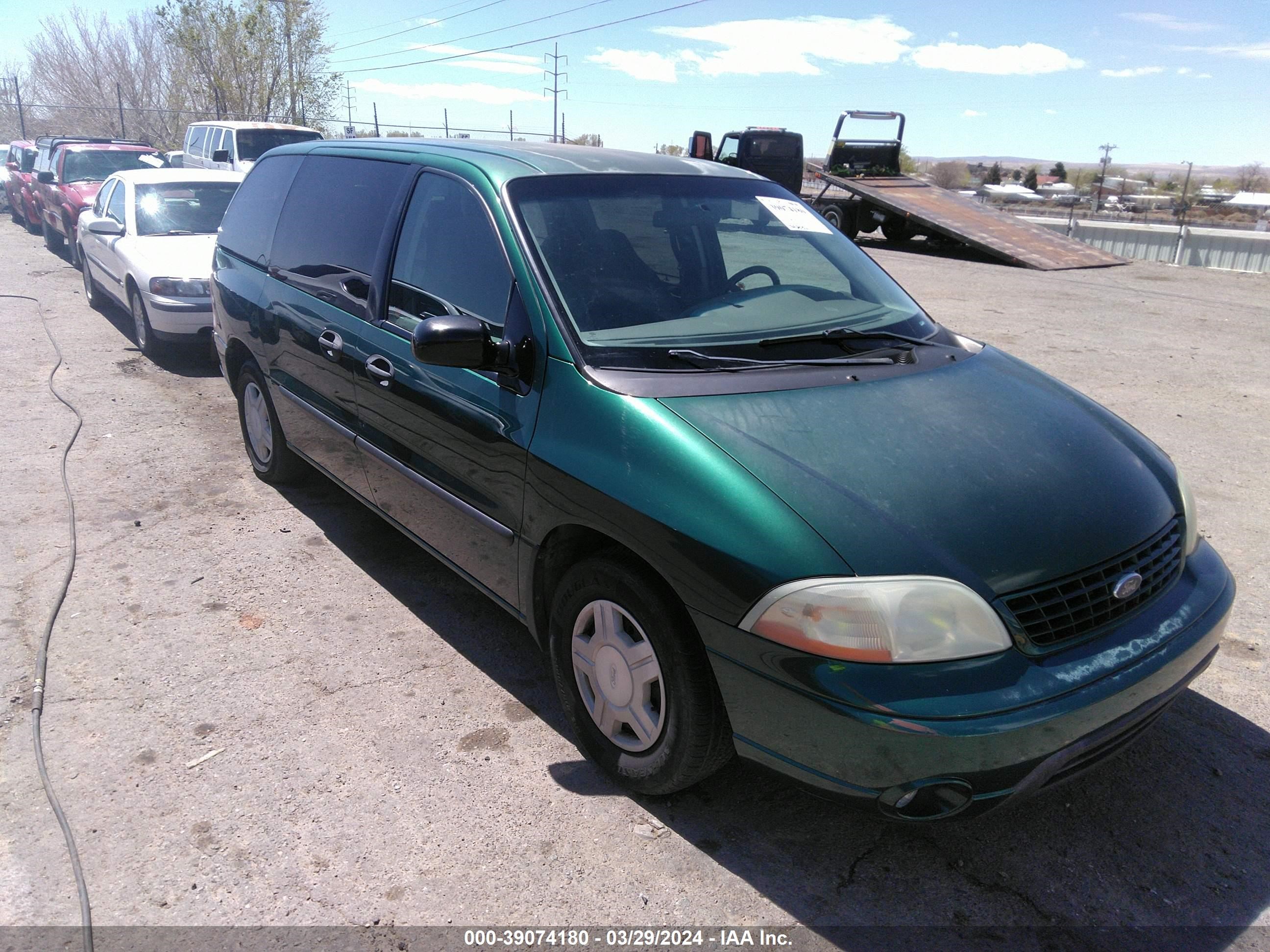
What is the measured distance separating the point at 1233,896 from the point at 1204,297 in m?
13.3

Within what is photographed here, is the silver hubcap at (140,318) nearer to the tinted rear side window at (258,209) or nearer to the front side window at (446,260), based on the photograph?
the tinted rear side window at (258,209)

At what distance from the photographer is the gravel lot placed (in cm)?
247

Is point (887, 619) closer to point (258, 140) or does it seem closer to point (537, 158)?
point (537, 158)

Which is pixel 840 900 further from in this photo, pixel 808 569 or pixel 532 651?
pixel 532 651

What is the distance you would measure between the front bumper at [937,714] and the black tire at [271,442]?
11.6 feet

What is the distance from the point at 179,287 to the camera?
7879 millimetres

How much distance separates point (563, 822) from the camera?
2760mm

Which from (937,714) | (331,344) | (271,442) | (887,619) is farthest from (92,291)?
(937,714)

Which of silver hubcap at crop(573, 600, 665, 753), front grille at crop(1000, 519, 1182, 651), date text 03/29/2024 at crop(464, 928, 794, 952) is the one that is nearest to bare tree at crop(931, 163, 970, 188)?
front grille at crop(1000, 519, 1182, 651)

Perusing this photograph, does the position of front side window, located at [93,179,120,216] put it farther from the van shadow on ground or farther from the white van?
the van shadow on ground

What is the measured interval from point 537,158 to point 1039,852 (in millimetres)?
2944

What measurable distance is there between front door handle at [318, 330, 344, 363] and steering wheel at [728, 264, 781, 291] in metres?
1.72

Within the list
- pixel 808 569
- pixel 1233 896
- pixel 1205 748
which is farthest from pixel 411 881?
pixel 1205 748

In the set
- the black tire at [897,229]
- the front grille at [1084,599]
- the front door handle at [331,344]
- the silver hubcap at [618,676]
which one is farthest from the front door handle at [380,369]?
the black tire at [897,229]
